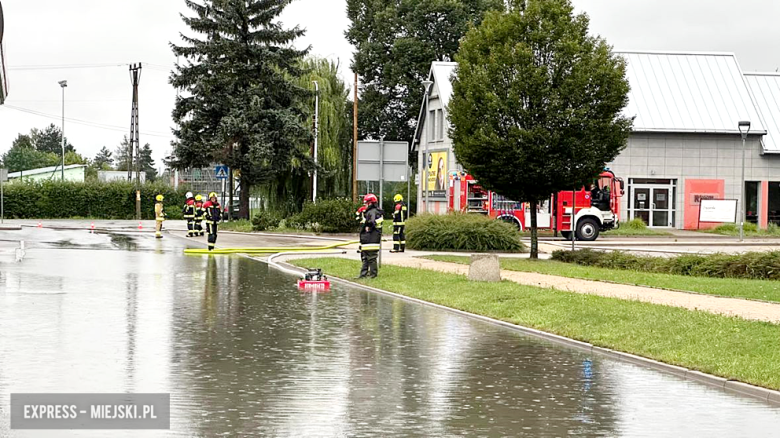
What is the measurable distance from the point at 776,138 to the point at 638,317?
135ft

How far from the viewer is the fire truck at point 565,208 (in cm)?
4125

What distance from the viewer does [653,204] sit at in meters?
52.1

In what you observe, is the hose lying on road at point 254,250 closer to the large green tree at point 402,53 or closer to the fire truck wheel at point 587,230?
the fire truck wheel at point 587,230

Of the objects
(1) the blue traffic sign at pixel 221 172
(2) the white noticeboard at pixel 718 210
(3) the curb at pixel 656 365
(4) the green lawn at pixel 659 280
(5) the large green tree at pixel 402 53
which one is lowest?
(3) the curb at pixel 656 365

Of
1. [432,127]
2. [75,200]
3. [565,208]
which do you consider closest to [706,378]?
[565,208]

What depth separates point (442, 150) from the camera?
5594cm

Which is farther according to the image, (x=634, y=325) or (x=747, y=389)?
(x=634, y=325)


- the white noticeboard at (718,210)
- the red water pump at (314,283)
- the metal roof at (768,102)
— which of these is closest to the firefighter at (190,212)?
the red water pump at (314,283)

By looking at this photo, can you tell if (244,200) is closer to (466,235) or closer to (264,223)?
(264,223)

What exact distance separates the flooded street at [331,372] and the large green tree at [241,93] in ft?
114

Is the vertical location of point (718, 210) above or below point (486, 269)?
above

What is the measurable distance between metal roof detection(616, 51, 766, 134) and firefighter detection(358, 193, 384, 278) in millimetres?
30587

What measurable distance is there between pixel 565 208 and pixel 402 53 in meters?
28.1

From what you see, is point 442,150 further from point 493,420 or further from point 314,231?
point 493,420
